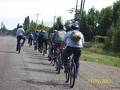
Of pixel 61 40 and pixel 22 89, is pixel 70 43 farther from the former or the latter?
pixel 61 40

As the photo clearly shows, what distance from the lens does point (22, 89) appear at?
1312cm

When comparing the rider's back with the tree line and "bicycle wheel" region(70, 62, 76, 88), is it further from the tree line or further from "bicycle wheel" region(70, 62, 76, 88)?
the tree line

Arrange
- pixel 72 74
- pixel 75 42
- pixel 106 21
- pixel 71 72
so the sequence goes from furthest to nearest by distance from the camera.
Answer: pixel 106 21 < pixel 75 42 < pixel 71 72 < pixel 72 74

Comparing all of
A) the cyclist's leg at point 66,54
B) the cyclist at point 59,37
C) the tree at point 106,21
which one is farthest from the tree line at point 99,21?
the cyclist's leg at point 66,54

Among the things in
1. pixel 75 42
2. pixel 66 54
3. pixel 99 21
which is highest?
pixel 75 42

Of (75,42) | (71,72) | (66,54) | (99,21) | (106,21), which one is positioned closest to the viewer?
(71,72)

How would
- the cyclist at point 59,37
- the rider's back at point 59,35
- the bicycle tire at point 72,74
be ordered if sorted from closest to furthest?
1. the bicycle tire at point 72,74
2. the cyclist at point 59,37
3. the rider's back at point 59,35

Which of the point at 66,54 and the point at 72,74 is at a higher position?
the point at 66,54

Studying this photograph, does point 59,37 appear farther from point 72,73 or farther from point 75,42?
point 72,73

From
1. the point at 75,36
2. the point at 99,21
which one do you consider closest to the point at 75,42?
the point at 75,36

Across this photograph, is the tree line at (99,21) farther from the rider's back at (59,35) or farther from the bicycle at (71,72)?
the bicycle at (71,72)

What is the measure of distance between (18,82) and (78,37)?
242 cm

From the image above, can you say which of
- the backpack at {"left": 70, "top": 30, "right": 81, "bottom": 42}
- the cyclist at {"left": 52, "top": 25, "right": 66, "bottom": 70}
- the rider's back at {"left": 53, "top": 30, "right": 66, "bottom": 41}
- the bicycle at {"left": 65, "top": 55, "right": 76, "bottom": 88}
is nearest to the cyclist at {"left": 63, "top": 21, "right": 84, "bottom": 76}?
the backpack at {"left": 70, "top": 30, "right": 81, "bottom": 42}

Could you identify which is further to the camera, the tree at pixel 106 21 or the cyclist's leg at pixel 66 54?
the tree at pixel 106 21
